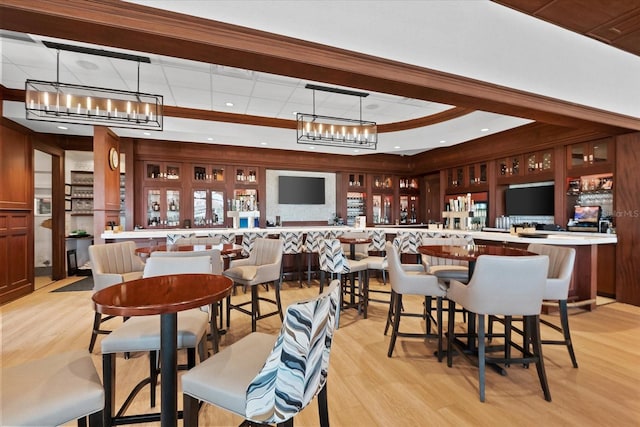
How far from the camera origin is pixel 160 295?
1.47 m

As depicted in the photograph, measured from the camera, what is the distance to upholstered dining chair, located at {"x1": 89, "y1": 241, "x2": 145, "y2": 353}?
9.21 feet

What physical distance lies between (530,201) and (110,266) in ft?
23.5

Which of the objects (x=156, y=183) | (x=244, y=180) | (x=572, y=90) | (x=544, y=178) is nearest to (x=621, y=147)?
(x=544, y=178)

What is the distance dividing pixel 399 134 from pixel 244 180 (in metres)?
3.84

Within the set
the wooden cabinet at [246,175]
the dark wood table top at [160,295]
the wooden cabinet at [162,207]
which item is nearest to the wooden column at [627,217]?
the dark wood table top at [160,295]

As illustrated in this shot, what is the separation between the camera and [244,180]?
7293 mm

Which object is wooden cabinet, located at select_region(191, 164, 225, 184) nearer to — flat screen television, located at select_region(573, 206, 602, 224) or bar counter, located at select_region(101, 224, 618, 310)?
bar counter, located at select_region(101, 224, 618, 310)

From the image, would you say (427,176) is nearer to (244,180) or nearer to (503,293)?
(244,180)

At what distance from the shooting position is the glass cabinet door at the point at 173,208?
670 centimetres

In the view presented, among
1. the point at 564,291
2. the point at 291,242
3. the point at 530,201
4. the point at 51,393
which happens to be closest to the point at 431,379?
the point at 564,291

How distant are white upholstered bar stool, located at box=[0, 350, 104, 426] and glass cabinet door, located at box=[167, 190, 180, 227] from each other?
5800 millimetres

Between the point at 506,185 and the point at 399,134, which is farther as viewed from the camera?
the point at 506,185

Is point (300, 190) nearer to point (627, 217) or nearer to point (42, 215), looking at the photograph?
point (42, 215)

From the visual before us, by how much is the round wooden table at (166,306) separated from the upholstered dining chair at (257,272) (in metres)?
1.54
